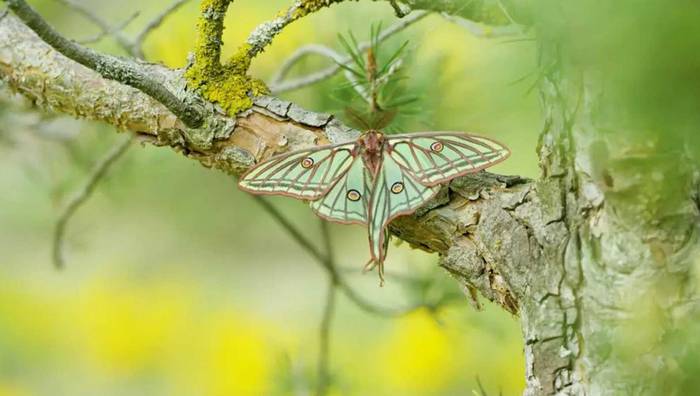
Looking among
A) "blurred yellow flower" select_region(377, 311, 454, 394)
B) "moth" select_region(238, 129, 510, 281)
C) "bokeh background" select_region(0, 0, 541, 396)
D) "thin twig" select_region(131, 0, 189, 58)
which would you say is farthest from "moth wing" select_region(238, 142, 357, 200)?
"blurred yellow flower" select_region(377, 311, 454, 394)

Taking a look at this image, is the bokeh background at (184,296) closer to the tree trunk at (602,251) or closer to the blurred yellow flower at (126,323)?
the blurred yellow flower at (126,323)

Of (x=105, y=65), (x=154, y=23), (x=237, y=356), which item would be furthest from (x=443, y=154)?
(x=237, y=356)

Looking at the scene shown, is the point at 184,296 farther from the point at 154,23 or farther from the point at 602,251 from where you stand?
the point at 602,251

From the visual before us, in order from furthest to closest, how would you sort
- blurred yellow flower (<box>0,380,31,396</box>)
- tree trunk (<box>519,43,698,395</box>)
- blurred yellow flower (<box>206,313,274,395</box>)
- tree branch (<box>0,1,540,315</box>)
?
blurred yellow flower (<box>0,380,31,396</box>) < blurred yellow flower (<box>206,313,274,395</box>) < tree branch (<box>0,1,540,315</box>) < tree trunk (<box>519,43,698,395</box>)

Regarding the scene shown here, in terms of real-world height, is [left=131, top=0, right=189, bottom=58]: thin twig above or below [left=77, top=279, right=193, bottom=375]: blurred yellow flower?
above

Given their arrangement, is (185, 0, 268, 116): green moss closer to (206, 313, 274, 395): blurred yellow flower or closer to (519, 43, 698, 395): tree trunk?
(519, 43, 698, 395): tree trunk

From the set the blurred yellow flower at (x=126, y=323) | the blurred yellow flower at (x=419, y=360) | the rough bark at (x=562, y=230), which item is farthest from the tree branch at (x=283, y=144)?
the blurred yellow flower at (x=126, y=323)

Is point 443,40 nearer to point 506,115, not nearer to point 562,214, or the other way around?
point 562,214
